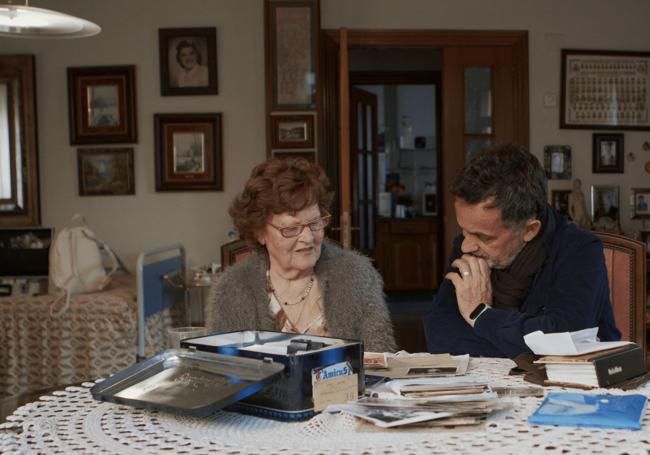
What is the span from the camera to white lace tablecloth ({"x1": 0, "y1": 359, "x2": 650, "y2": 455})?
1.21 m

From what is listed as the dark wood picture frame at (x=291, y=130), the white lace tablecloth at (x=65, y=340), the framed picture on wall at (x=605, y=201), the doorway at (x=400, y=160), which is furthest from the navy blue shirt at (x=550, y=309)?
the doorway at (x=400, y=160)

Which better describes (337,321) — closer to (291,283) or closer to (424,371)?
(291,283)

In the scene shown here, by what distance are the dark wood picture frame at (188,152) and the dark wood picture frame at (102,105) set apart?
205mm

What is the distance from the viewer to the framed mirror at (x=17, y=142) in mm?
5148

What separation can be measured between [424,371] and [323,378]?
330 mm

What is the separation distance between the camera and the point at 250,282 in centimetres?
232

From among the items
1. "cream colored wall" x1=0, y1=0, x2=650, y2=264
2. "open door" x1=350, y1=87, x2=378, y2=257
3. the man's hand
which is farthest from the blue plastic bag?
"open door" x1=350, y1=87, x2=378, y2=257

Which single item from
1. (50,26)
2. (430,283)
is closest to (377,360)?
(50,26)

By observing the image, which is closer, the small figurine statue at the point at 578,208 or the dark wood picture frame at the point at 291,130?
the dark wood picture frame at the point at 291,130

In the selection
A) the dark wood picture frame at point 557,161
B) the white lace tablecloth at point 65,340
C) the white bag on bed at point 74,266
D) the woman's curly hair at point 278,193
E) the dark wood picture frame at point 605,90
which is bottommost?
the white lace tablecloth at point 65,340

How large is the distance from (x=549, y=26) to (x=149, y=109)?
2.77 metres

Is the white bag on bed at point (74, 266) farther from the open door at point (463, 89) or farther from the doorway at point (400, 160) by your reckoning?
the doorway at point (400, 160)

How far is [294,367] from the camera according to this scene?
1347 millimetres

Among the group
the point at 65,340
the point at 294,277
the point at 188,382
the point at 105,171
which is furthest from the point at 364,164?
the point at 188,382
